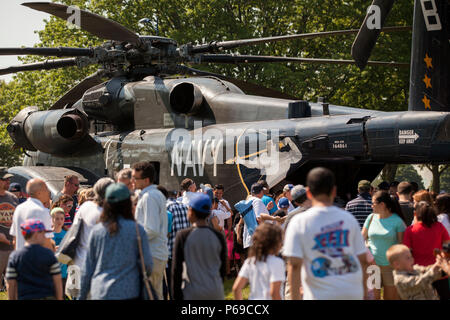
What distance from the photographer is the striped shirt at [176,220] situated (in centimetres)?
768

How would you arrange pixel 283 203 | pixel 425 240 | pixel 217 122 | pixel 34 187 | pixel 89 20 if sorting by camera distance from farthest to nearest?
pixel 217 122, pixel 89 20, pixel 283 203, pixel 425 240, pixel 34 187

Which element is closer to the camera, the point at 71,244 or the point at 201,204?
the point at 201,204

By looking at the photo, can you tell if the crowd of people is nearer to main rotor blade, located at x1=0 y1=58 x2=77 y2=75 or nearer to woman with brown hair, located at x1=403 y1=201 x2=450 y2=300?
woman with brown hair, located at x1=403 y1=201 x2=450 y2=300

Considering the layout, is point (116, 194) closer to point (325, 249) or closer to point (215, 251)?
point (215, 251)

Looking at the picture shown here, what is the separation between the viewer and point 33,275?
5.56 metres

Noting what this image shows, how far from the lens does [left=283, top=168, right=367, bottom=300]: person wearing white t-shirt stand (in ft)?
15.6

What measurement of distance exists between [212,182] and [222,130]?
1.10 metres

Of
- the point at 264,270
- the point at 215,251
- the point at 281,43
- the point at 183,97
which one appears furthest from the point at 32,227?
the point at 281,43

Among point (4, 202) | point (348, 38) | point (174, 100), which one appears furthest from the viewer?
point (348, 38)

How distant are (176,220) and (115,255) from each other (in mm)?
2559

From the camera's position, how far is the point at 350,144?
1071 centimetres

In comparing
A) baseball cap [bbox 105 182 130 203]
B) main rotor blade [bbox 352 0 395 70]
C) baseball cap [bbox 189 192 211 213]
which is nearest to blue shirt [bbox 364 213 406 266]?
baseball cap [bbox 189 192 211 213]

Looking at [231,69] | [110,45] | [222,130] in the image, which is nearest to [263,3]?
[231,69]
